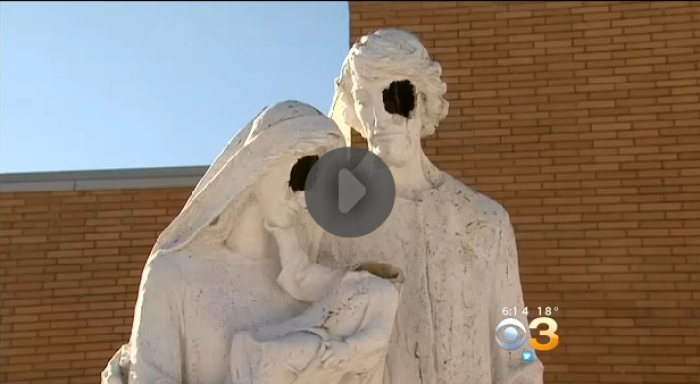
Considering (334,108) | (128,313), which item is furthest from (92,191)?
(334,108)

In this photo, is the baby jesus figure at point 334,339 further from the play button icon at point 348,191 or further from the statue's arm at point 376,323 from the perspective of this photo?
the play button icon at point 348,191

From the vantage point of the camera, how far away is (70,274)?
9523mm

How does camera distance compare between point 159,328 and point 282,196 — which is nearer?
point 159,328

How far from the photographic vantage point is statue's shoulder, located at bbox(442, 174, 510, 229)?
4.36 meters

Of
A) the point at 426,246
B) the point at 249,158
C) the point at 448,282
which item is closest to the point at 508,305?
the point at 448,282

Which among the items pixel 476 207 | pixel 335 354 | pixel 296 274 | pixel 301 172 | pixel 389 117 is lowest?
pixel 335 354

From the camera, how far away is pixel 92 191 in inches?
378

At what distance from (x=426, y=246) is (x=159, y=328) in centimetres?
100

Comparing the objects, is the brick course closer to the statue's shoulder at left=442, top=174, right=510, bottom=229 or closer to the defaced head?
the statue's shoulder at left=442, top=174, right=510, bottom=229

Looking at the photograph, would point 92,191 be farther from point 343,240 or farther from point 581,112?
point 343,240

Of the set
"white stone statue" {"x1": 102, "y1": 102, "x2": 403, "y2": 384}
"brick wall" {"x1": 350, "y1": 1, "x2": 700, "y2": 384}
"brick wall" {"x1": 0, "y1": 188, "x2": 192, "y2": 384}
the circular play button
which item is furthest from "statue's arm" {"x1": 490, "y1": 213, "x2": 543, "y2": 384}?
"brick wall" {"x1": 0, "y1": 188, "x2": 192, "y2": 384}

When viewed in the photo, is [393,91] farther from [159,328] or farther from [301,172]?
[159,328]

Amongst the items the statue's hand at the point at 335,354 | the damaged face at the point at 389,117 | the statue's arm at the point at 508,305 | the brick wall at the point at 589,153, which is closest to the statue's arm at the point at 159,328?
the statue's hand at the point at 335,354

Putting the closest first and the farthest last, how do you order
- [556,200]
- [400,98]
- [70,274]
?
[400,98] → [556,200] → [70,274]
